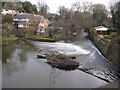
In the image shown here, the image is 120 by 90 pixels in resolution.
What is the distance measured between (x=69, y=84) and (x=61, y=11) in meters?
42.3

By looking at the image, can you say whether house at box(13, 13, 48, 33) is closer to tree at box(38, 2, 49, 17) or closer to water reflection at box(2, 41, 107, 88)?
tree at box(38, 2, 49, 17)

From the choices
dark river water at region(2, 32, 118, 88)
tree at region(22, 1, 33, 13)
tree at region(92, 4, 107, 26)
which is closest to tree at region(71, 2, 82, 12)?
tree at region(92, 4, 107, 26)

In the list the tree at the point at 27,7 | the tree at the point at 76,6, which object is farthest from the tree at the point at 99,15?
the tree at the point at 27,7

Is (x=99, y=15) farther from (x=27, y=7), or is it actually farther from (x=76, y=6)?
(x=27, y=7)

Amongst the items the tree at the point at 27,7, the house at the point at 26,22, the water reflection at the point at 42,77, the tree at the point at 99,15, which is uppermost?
the tree at the point at 27,7

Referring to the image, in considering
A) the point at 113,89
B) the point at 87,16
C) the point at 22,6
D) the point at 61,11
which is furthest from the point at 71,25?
the point at 113,89

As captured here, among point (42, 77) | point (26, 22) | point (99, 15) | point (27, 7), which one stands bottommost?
point (42, 77)

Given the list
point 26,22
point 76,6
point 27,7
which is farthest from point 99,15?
point 27,7

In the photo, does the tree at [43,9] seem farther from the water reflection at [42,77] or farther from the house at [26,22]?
the water reflection at [42,77]

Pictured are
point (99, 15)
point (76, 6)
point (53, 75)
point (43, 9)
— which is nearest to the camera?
point (53, 75)

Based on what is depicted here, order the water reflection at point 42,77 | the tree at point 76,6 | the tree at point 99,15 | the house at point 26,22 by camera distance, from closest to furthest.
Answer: the water reflection at point 42,77
the house at point 26,22
the tree at point 99,15
the tree at point 76,6

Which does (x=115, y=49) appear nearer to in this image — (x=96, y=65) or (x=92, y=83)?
(x=96, y=65)

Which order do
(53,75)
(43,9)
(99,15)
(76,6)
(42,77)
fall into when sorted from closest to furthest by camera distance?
(42,77) → (53,75) → (99,15) → (76,6) → (43,9)

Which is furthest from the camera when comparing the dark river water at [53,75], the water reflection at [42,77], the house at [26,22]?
the house at [26,22]
